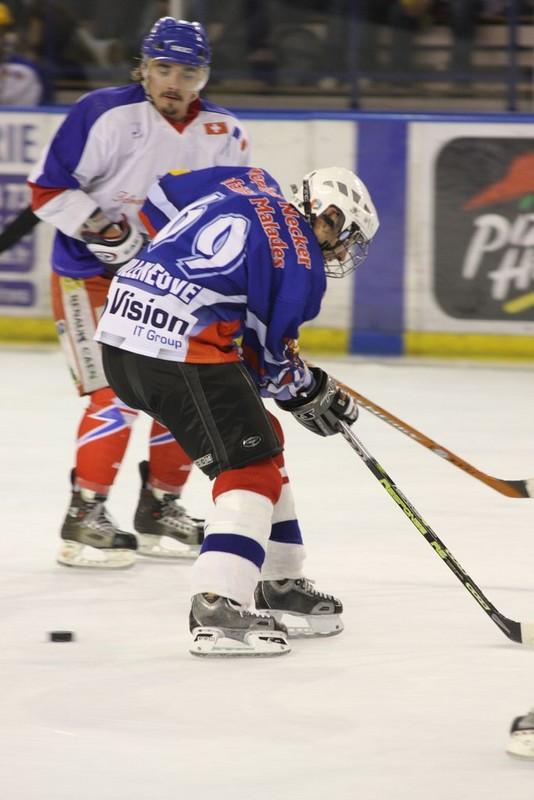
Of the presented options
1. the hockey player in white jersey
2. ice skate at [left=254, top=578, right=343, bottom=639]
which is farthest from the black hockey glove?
the hockey player in white jersey

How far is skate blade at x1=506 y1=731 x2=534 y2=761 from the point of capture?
8.55 ft

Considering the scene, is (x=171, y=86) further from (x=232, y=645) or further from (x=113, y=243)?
(x=232, y=645)

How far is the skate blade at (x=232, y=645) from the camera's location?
3.20 metres

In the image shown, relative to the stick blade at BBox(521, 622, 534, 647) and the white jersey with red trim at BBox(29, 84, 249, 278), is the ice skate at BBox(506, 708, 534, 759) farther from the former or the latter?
the white jersey with red trim at BBox(29, 84, 249, 278)

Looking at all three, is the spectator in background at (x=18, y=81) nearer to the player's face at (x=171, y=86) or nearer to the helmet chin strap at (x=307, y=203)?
the player's face at (x=171, y=86)

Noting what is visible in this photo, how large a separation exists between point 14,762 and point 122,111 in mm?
1987

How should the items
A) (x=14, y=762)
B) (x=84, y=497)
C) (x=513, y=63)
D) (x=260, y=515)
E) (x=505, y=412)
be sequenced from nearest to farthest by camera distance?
(x=14, y=762) → (x=260, y=515) → (x=84, y=497) → (x=505, y=412) → (x=513, y=63)

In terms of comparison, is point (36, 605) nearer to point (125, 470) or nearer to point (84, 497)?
point (84, 497)

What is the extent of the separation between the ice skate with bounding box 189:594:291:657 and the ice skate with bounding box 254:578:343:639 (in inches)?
7.5

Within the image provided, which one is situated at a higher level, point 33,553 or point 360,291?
point 360,291

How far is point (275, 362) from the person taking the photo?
3230 mm

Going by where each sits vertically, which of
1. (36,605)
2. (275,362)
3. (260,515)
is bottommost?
(36,605)

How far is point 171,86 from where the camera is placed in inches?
158

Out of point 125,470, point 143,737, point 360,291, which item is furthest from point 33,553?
point 360,291
